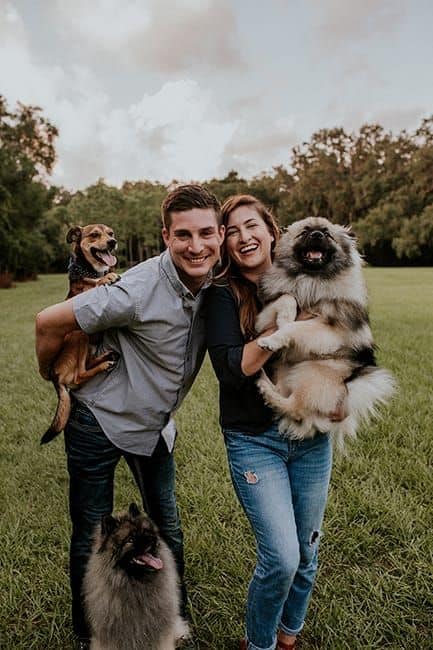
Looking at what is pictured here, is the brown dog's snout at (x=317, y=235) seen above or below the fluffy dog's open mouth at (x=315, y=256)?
above

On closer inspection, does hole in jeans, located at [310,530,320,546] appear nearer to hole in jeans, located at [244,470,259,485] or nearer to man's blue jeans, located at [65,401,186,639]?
hole in jeans, located at [244,470,259,485]

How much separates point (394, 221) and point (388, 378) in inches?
1536

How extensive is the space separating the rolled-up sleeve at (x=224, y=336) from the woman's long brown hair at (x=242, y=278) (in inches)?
3.7

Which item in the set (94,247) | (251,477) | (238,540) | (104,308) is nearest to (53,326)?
(104,308)

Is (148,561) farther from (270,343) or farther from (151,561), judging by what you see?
(270,343)

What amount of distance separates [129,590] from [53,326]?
1232 mm

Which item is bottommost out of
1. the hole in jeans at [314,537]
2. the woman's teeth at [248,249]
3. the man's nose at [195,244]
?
the hole in jeans at [314,537]

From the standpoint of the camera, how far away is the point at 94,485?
2.17 meters

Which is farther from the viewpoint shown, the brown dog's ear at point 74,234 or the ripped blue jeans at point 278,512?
the brown dog's ear at point 74,234

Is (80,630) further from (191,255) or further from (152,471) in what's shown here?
(191,255)

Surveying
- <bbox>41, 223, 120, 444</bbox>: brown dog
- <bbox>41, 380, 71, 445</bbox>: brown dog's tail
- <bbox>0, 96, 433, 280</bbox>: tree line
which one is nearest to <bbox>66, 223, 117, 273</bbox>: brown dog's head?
<bbox>41, 223, 120, 444</bbox>: brown dog

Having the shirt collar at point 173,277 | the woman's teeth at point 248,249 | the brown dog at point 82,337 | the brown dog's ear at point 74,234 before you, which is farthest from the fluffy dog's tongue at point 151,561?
the brown dog's ear at point 74,234

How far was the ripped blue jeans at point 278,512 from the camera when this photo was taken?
185 centimetres

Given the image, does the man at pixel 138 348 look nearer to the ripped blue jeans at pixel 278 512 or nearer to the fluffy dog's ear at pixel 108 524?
the fluffy dog's ear at pixel 108 524
